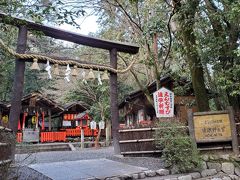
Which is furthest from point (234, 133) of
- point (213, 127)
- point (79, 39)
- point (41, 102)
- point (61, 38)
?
point (41, 102)

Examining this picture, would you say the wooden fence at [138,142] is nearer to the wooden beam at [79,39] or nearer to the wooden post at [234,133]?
the wooden post at [234,133]

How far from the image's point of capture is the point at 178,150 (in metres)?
7.37

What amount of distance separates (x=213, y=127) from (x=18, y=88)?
639 centimetres

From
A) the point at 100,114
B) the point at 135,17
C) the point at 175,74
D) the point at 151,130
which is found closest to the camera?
the point at 151,130

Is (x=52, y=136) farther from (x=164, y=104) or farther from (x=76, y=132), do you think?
(x=164, y=104)

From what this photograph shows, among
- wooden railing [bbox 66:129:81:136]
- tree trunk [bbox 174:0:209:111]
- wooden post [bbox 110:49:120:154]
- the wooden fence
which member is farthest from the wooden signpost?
wooden railing [bbox 66:129:81:136]

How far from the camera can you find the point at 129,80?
88.0 feet

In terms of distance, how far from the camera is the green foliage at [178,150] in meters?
7.30

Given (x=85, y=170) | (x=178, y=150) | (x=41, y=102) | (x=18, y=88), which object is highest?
(x=41, y=102)

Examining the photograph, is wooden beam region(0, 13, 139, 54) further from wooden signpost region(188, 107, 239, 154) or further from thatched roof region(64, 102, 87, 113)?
thatched roof region(64, 102, 87, 113)

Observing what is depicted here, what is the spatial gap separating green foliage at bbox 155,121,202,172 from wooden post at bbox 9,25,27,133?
14.6 ft

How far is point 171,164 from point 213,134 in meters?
2.04

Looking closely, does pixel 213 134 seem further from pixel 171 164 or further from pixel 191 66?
pixel 191 66

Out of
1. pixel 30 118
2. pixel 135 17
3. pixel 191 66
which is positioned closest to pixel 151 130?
pixel 191 66
